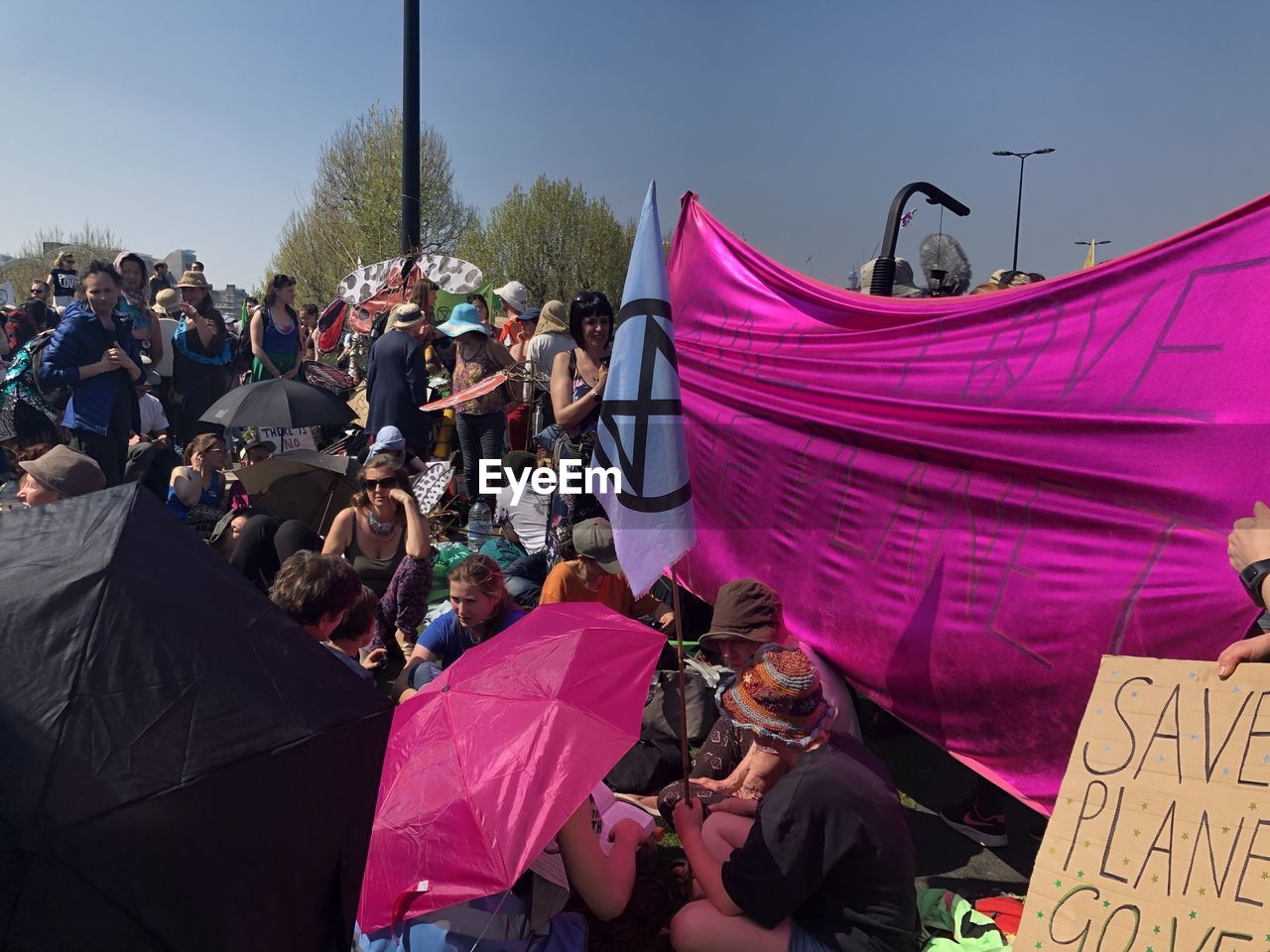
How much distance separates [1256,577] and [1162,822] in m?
0.67

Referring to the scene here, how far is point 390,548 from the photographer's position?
516cm

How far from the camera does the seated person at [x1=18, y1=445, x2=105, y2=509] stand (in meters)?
3.76

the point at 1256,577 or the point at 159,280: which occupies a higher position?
the point at 159,280

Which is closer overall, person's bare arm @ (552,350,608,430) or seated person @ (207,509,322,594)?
person's bare arm @ (552,350,608,430)

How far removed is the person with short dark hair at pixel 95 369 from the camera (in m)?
6.05

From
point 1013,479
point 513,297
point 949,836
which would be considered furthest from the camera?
point 513,297

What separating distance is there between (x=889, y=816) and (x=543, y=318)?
22.1 ft

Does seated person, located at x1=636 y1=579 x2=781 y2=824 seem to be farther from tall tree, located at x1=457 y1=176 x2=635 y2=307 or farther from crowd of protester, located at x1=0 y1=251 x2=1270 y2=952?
tall tree, located at x1=457 y1=176 x2=635 y2=307

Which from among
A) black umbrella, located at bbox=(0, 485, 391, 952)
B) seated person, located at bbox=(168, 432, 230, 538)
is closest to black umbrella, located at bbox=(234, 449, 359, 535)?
seated person, located at bbox=(168, 432, 230, 538)

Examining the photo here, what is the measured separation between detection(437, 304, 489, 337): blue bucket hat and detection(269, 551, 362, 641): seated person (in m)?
4.51

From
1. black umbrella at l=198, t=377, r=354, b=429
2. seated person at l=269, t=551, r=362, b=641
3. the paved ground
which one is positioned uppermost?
black umbrella at l=198, t=377, r=354, b=429

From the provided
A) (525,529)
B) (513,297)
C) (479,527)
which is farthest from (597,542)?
(513,297)

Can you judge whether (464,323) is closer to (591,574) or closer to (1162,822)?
(591,574)
